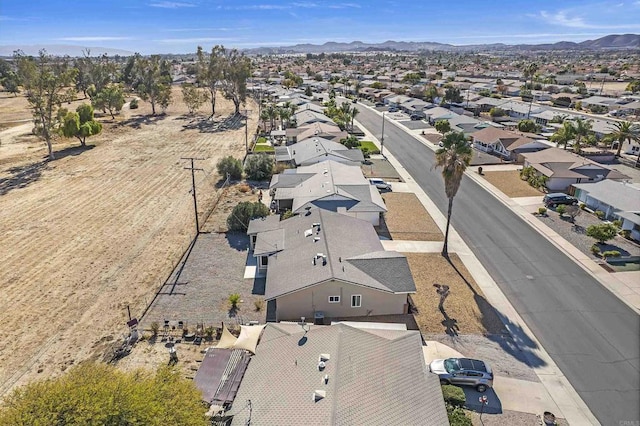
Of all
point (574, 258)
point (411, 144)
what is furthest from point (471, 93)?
point (574, 258)

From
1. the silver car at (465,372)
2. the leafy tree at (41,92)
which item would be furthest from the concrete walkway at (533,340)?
the leafy tree at (41,92)

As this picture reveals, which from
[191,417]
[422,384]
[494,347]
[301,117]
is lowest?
[494,347]

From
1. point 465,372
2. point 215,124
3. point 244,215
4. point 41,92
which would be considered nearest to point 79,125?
point 41,92

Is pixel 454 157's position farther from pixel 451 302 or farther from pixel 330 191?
pixel 330 191

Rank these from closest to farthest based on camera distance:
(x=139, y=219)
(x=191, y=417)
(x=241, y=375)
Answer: (x=191, y=417) → (x=241, y=375) → (x=139, y=219)

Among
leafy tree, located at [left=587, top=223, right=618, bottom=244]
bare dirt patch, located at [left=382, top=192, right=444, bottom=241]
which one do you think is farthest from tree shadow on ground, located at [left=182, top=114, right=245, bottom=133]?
leafy tree, located at [left=587, top=223, right=618, bottom=244]

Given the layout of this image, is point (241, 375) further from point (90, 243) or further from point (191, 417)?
point (90, 243)
